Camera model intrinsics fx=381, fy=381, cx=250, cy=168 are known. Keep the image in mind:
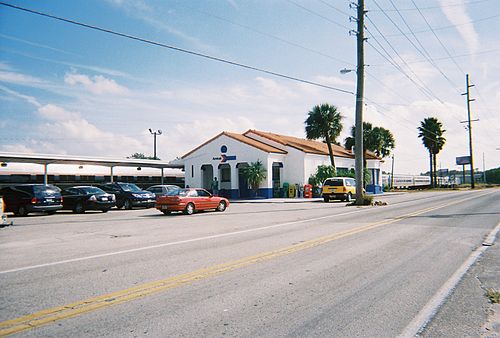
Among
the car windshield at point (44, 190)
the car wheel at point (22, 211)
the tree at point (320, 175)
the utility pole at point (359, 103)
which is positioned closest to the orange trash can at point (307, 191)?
the tree at point (320, 175)

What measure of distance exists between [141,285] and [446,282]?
474cm

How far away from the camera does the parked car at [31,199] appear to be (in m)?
19.5

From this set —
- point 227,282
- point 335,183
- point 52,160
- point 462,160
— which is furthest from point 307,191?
point 462,160

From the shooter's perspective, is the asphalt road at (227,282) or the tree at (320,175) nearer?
the asphalt road at (227,282)

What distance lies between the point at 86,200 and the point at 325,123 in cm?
2651

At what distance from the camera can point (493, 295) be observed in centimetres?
531

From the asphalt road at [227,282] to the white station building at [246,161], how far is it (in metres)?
27.2

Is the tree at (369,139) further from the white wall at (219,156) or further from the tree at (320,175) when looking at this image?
the white wall at (219,156)

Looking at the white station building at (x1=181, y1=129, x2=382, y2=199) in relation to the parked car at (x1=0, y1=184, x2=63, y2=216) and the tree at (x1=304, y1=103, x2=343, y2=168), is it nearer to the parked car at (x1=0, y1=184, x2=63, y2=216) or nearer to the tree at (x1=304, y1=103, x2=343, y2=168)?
the tree at (x1=304, y1=103, x2=343, y2=168)

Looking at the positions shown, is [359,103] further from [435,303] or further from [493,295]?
[435,303]

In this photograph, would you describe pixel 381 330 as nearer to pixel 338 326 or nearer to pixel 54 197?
pixel 338 326

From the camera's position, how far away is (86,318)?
14.4 feet

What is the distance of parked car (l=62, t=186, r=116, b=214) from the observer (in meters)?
21.8

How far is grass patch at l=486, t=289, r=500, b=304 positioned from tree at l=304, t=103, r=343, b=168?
35.9 metres
